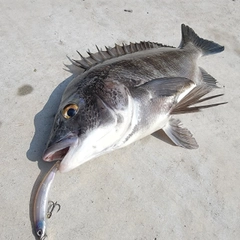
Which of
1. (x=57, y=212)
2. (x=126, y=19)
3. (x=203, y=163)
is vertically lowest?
(x=57, y=212)

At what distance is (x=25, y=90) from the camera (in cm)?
287

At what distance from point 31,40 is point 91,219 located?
218 centimetres

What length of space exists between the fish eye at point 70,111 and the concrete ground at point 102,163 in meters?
0.47

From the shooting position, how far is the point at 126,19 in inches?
154

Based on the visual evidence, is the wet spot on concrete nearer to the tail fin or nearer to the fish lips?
the fish lips

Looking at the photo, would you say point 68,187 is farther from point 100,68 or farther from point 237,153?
point 237,153

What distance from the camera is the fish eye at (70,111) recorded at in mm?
2141

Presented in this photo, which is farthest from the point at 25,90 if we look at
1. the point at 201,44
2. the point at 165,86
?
the point at 201,44

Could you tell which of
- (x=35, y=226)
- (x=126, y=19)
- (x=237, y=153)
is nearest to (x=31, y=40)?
(x=126, y=19)

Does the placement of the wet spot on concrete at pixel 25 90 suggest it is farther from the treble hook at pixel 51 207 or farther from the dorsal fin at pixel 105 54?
the treble hook at pixel 51 207

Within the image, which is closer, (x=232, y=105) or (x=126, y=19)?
(x=232, y=105)

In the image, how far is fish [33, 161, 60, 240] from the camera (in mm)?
2017

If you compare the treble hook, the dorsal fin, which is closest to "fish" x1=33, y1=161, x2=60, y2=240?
the treble hook

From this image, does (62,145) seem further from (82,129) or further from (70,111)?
(70,111)
